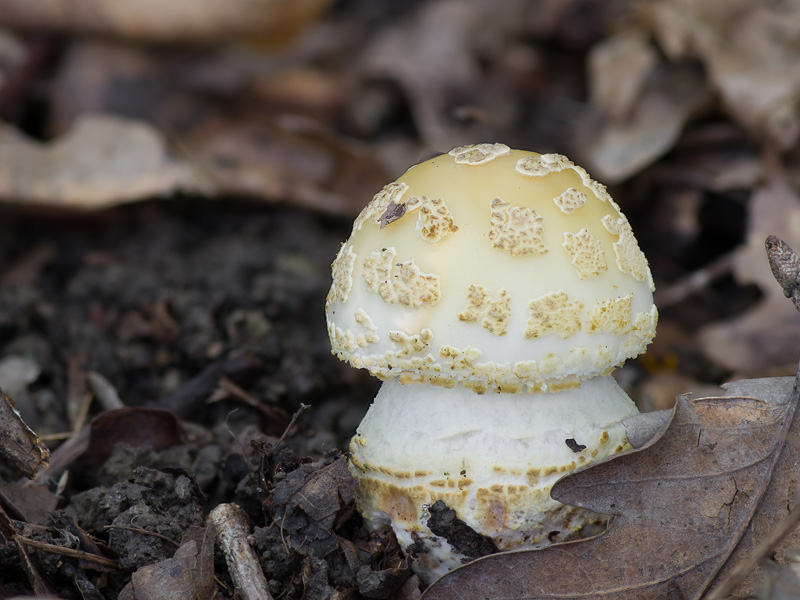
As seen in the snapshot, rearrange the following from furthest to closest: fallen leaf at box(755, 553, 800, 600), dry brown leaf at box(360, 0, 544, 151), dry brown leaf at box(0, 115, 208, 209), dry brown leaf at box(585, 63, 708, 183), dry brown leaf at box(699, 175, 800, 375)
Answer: dry brown leaf at box(360, 0, 544, 151) < dry brown leaf at box(585, 63, 708, 183) < dry brown leaf at box(0, 115, 208, 209) < dry brown leaf at box(699, 175, 800, 375) < fallen leaf at box(755, 553, 800, 600)

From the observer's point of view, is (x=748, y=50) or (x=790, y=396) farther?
(x=748, y=50)

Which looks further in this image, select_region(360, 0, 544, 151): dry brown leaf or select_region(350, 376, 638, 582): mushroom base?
select_region(360, 0, 544, 151): dry brown leaf

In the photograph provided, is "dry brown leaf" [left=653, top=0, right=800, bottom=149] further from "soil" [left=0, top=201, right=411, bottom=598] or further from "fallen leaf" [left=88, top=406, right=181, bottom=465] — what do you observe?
"fallen leaf" [left=88, top=406, right=181, bottom=465]

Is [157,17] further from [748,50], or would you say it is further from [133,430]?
[748,50]

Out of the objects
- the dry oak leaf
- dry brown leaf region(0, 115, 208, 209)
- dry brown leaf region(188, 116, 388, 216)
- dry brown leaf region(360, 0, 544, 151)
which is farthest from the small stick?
dry brown leaf region(360, 0, 544, 151)

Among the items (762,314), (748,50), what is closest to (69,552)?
(762,314)

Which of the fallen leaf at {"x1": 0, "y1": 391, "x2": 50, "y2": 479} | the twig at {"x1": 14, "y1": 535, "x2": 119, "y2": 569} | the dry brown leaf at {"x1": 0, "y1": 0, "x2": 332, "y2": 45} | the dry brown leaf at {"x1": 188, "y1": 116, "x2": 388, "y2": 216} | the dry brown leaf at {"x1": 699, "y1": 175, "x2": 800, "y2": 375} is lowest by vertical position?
the dry brown leaf at {"x1": 699, "y1": 175, "x2": 800, "y2": 375}

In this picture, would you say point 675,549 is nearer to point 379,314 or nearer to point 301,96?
point 379,314

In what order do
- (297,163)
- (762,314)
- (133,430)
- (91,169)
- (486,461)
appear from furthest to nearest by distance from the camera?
(297,163) → (91,169) → (762,314) → (133,430) → (486,461)
